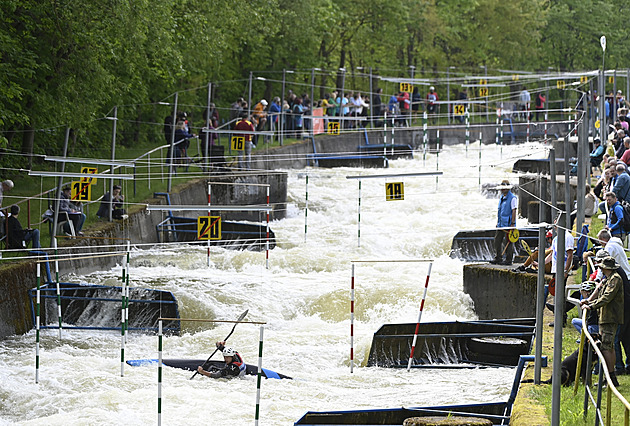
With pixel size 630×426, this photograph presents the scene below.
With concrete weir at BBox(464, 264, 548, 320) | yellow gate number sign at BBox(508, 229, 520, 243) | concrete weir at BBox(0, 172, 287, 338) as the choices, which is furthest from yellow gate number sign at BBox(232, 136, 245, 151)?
yellow gate number sign at BBox(508, 229, 520, 243)

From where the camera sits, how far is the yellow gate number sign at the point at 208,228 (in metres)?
21.8

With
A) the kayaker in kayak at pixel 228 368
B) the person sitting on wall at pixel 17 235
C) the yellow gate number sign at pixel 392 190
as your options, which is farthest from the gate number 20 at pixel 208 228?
the kayaker in kayak at pixel 228 368

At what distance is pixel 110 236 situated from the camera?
72.3 ft

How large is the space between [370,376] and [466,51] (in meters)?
41.4

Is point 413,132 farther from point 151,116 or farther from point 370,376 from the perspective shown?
point 370,376

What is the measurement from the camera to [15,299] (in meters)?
17.3

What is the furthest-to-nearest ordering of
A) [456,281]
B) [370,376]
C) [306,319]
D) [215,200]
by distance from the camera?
[215,200] < [456,281] < [306,319] < [370,376]

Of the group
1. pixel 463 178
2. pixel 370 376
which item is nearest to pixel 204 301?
pixel 370 376

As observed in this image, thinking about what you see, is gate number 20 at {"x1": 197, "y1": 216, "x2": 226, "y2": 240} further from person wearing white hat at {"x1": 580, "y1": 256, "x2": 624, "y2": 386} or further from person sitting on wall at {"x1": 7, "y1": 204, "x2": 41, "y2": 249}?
person wearing white hat at {"x1": 580, "y1": 256, "x2": 624, "y2": 386}

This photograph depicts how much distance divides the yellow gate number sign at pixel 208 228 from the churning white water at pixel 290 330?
0.63m

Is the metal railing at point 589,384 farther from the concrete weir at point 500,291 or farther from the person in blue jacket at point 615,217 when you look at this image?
the concrete weir at point 500,291

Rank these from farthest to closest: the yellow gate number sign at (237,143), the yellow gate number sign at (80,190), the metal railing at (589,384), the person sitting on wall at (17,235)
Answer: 1. the yellow gate number sign at (237,143)
2. the yellow gate number sign at (80,190)
3. the person sitting on wall at (17,235)
4. the metal railing at (589,384)

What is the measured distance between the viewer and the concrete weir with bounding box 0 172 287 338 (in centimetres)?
1714

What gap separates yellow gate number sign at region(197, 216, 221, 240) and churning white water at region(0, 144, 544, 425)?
626 mm
